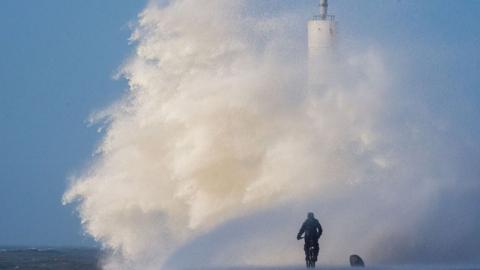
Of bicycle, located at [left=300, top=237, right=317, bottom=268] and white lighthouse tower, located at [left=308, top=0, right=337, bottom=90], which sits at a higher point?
white lighthouse tower, located at [left=308, top=0, right=337, bottom=90]

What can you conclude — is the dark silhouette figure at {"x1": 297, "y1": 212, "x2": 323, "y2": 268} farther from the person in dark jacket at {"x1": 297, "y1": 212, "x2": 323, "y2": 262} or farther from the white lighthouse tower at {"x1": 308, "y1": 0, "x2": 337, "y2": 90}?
the white lighthouse tower at {"x1": 308, "y1": 0, "x2": 337, "y2": 90}

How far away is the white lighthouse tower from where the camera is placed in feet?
143

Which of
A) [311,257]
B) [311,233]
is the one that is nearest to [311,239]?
[311,233]

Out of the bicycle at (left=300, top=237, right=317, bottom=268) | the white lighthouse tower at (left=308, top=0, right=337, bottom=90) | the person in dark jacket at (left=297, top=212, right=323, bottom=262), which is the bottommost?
the bicycle at (left=300, top=237, right=317, bottom=268)

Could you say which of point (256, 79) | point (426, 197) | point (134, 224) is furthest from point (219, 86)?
point (426, 197)

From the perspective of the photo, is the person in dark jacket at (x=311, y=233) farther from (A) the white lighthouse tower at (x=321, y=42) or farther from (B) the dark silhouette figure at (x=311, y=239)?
(A) the white lighthouse tower at (x=321, y=42)

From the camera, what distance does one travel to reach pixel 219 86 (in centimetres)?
3616

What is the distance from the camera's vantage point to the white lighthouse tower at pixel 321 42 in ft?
143

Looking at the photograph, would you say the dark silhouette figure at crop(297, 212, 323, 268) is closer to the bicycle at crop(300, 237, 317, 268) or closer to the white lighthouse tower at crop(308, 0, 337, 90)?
the bicycle at crop(300, 237, 317, 268)

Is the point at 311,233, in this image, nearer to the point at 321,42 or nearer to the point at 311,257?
the point at 311,257

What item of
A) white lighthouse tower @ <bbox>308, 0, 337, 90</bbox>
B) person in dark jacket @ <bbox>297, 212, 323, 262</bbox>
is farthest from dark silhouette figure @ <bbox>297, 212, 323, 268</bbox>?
white lighthouse tower @ <bbox>308, 0, 337, 90</bbox>

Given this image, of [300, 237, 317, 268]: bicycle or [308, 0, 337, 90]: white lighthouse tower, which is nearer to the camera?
[300, 237, 317, 268]: bicycle

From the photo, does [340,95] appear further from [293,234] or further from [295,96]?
[293,234]

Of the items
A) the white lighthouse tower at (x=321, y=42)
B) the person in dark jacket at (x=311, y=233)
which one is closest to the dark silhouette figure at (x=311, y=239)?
the person in dark jacket at (x=311, y=233)
